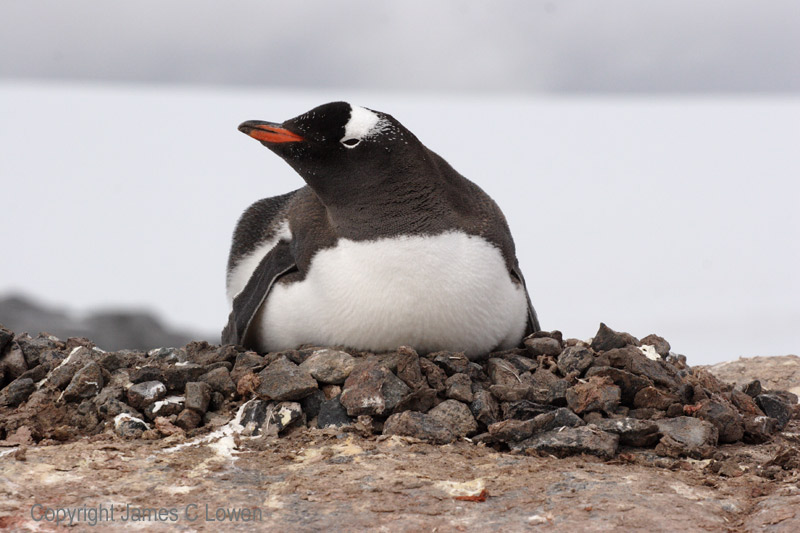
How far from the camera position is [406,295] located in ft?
13.3

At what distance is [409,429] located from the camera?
11.6 ft

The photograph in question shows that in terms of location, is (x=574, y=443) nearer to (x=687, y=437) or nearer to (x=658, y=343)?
(x=687, y=437)

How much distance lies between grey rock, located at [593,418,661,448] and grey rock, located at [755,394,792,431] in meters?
1.02

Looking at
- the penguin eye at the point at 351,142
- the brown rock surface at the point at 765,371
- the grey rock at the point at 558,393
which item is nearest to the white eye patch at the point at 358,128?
the penguin eye at the point at 351,142

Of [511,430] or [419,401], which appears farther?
[419,401]

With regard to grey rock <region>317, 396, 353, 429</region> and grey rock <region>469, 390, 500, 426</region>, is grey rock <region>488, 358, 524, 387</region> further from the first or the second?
grey rock <region>317, 396, 353, 429</region>

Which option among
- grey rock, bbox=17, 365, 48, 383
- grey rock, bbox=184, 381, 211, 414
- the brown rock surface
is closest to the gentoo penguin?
grey rock, bbox=184, 381, 211, 414

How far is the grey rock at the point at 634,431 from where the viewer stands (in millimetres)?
3536

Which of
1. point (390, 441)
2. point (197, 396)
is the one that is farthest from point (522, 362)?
point (197, 396)

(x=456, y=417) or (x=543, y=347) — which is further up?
(x=543, y=347)

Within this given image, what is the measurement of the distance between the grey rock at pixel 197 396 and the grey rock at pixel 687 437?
1874 millimetres

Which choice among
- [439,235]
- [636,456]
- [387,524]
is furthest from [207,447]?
[636,456]

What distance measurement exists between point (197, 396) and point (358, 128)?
4.54 feet

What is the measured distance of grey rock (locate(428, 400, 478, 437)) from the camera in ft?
11.9
